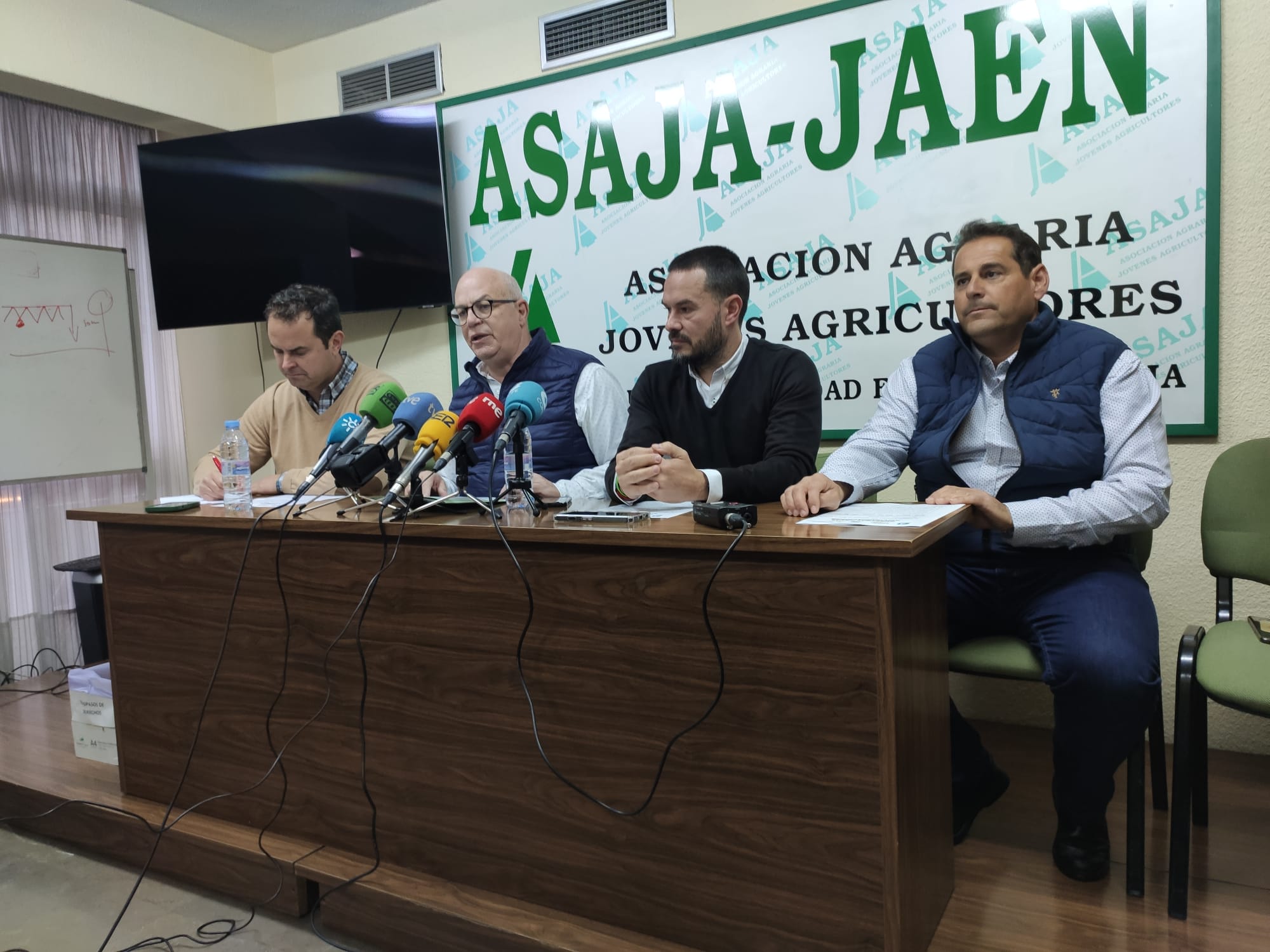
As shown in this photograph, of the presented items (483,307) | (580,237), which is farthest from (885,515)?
(580,237)

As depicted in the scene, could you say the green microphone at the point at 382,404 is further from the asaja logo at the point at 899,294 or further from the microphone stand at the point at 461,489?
the asaja logo at the point at 899,294

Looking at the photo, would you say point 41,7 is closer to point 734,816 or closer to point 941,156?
point 941,156

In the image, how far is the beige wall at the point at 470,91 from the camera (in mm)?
2236

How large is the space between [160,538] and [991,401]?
1.81m

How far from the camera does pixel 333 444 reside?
1.77m

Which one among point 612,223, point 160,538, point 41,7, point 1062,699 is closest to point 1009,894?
point 1062,699

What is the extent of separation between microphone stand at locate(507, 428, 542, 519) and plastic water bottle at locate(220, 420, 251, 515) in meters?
0.70

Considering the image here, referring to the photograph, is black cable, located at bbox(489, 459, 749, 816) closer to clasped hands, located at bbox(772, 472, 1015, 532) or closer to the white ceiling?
clasped hands, located at bbox(772, 472, 1015, 532)

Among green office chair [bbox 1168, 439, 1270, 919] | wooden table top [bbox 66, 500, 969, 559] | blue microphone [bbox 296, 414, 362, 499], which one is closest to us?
wooden table top [bbox 66, 500, 969, 559]

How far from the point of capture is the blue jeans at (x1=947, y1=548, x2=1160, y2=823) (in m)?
1.57

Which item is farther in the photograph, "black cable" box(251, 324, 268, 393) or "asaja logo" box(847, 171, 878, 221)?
"black cable" box(251, 324, 268, 393)

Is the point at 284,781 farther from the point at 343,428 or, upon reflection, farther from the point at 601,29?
the point at 601,29

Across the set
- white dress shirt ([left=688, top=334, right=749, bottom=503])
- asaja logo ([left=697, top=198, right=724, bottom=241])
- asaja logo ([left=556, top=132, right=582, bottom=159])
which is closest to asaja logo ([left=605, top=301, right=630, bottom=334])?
asaja logo ([left=697, top=198, right=724, bottom=241])

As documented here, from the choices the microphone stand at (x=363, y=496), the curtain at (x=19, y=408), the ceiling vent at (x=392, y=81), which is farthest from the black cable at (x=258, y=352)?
the microphone stand at (x=363, y=496)
